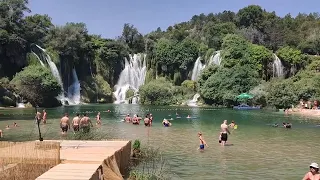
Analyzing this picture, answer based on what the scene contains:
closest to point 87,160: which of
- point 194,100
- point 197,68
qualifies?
point 194,100

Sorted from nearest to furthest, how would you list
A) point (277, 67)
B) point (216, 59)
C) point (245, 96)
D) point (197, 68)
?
point (245, 96) < point (277, 67) < point (216, 59) < point (197, 68)

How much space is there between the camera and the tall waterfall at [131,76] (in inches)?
3204

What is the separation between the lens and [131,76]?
83562 millimetres

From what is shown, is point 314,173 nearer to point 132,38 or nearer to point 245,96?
point 245,96

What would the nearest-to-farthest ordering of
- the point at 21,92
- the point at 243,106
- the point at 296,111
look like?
1. the point at 296,111
2. the point at 21,92
3. the point at 243,106

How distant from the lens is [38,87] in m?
59.1

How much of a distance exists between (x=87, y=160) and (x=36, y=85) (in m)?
50.9

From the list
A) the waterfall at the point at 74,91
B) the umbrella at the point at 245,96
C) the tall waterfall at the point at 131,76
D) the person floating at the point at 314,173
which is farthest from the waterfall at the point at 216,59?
the person floating at the point at 314,173

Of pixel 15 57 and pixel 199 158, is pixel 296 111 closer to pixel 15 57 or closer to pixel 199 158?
pixel 199 158

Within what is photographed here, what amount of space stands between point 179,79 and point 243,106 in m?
22.6

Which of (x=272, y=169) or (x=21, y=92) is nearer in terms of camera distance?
(x=272, y=169)

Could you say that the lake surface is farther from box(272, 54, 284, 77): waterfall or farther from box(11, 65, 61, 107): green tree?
box(272, 54, 284, 77): waterfall

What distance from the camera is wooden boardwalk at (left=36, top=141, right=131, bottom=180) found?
848 cm

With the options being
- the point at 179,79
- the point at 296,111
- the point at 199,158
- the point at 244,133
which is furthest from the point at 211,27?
the point at 199,158
